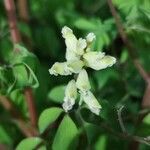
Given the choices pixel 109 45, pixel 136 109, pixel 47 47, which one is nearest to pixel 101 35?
pixel 109 45

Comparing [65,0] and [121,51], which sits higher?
[65,0]

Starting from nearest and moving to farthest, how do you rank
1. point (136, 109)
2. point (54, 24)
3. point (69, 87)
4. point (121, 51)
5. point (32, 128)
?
point (69, 87) < point (32, 128) < point (136, 109) < point (121, 51) < point (54, 24)

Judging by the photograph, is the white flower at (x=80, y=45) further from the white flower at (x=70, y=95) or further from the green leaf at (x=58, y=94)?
the green leaf at (x=58, y=94)

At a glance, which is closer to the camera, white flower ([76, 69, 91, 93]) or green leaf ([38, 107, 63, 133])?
white flower ([76, 69, 91, 93])

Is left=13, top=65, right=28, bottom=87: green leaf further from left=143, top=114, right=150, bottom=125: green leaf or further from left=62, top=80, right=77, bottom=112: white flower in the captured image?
left=143, top=114, right=150, bottom=125: green leaf

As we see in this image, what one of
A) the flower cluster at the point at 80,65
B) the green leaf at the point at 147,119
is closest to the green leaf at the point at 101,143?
the green leaf at the point at 147,119

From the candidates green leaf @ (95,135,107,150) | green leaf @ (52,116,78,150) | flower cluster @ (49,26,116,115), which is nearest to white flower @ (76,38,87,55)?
flower cluster @ (49,26,116,115)

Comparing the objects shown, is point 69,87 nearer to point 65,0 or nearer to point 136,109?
point 136,109
